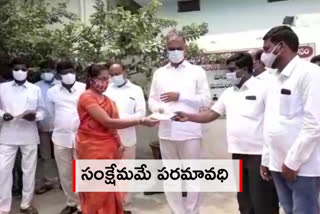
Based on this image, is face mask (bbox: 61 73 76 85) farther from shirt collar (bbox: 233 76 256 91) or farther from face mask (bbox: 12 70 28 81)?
shirt collar (bbox: 233 76 256 91)

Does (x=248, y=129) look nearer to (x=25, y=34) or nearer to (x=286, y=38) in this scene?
(x=286, y=38)

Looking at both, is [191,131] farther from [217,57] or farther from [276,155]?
[217,57]

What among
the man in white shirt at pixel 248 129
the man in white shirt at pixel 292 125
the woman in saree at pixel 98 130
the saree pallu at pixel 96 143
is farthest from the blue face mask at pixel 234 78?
the saree pallu at pixel 96 143

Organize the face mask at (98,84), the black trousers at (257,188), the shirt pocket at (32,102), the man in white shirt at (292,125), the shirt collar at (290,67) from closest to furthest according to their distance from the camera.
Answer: the man in white shirt at (292,125), the shirt collar at (290,67), the black trousers at (257,188), the face mask at (98,84), the shirt pocket at (32,102)

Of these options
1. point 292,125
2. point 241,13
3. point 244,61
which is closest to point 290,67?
point 292,125

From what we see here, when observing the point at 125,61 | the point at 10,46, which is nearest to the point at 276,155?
the point at 125,61

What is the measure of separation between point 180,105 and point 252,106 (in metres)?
0.84

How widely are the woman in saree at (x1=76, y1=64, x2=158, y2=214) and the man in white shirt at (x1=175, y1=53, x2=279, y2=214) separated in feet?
2.17

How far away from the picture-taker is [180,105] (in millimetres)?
3529

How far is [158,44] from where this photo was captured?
4.96 m

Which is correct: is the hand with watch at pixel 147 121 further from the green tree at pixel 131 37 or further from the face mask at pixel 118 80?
the green tree at pixel 131 37

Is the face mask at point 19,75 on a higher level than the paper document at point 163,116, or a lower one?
higher

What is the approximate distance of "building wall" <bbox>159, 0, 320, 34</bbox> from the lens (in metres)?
6.91

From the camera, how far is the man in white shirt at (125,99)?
3965 mm
